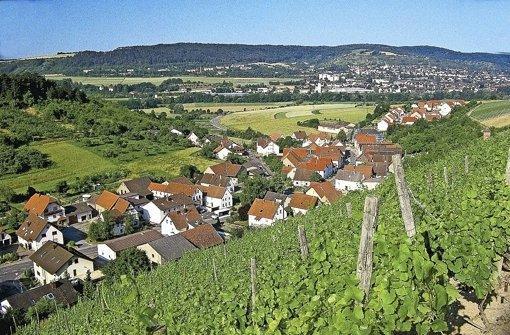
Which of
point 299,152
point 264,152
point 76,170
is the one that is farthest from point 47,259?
point 264,152

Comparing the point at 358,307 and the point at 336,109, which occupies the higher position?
the point at 358,307

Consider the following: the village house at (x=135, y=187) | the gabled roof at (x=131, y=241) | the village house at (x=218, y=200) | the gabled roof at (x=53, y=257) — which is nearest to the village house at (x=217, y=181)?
the village house at (x=218, y=200)

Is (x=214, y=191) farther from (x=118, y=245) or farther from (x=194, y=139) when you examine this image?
(x=194, y=139)

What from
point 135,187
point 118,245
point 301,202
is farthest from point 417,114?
point 118,245

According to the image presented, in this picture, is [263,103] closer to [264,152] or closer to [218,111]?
[218,111]

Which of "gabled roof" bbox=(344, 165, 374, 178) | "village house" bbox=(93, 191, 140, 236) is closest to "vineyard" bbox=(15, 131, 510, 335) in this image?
"village house" bbox=(93, 191, 140, 236)

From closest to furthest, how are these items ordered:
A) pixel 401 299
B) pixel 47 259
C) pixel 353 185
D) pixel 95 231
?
pixel 401 299 < pixel 47 259 < pixel 95 231 < pixel 353 185
